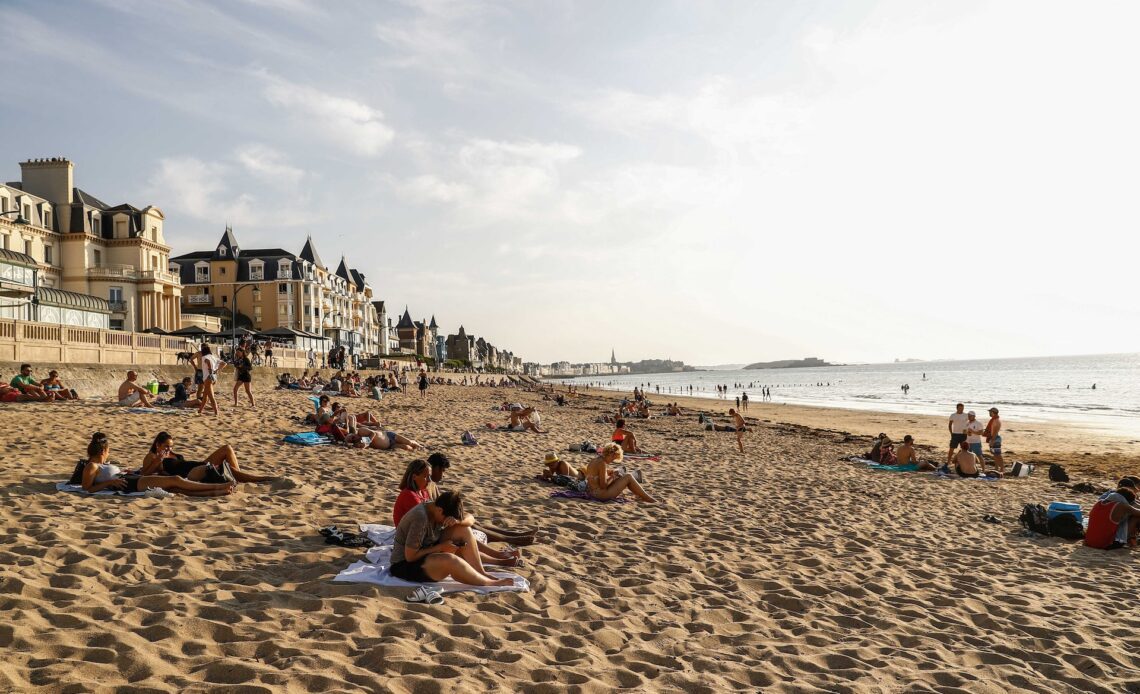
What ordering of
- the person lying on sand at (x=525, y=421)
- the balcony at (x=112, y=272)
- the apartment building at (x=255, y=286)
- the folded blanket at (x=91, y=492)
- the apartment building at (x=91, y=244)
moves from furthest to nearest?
the apartment building at (x=255, y=286) → the balcony at (x=112, y=272) → the apartment building at (x=91, y=244) → the person lying on sand at (x=525, y=421) → the folded blanket at (x=91, y=492)

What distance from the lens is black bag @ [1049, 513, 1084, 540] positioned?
8.09 meters

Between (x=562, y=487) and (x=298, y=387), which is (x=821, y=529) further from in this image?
(x=298, y=387)

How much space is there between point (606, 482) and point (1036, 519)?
5.49 meters

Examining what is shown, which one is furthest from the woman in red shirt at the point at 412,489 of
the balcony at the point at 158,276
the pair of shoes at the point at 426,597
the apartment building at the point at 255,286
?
the apartment building at the point at 255,286

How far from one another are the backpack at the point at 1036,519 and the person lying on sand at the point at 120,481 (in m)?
9.94

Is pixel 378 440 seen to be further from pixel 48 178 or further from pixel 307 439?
pixel 48 178

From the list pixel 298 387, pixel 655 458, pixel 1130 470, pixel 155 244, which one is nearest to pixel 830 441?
pixel 1130 470

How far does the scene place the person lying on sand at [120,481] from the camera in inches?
288

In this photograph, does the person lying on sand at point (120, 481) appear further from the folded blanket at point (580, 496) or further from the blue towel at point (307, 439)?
the blue towel at point (307, 439)

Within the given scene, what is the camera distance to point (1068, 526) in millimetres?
8109

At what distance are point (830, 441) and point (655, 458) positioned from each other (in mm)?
9916

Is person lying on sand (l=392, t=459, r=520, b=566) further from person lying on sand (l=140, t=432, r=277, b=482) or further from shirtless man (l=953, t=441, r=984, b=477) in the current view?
shirtless man (l=953, t=441, r=984, b=477)

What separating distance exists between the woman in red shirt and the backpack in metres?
7.60

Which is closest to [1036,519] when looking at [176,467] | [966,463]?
[966,463]
